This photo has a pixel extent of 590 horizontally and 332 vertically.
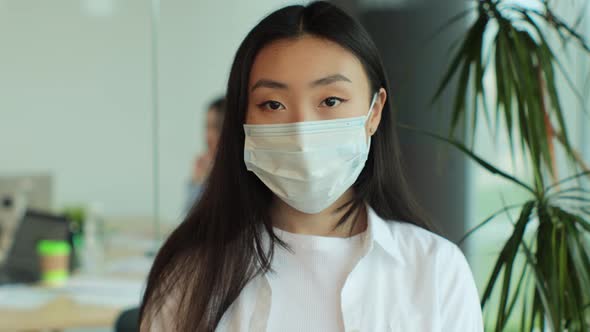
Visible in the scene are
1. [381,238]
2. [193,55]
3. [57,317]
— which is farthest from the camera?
[193,55]

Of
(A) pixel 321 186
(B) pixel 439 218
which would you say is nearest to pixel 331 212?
(A) pixel 321 186

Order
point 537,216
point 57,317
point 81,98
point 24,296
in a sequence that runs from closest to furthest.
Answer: point 537,216, point 57,317, point 24,296, point 81,98

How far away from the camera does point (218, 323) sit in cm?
130

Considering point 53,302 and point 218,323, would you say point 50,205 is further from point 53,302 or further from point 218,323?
point 218,323

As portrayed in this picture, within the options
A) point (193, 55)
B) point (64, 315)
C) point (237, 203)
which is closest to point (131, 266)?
point (64, 315)

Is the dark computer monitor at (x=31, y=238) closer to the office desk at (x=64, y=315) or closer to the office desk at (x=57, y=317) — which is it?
the office desk at (x=64, y=315)

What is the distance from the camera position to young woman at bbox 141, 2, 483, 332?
1.26 meters

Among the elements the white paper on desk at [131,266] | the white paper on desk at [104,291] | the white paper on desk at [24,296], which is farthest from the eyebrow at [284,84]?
the white paper on desk at [131,266]

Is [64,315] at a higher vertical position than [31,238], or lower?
lower

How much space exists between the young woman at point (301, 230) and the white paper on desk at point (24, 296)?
1.47 m

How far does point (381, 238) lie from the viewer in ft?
4.40

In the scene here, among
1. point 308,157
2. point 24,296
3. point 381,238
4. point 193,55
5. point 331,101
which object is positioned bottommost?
point 24,296

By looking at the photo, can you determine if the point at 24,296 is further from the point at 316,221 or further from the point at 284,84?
the point at 284,84

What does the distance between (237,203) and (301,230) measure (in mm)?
142
